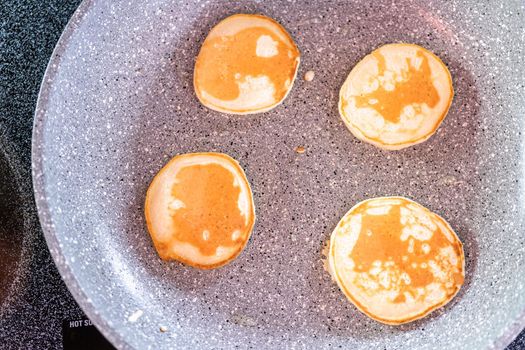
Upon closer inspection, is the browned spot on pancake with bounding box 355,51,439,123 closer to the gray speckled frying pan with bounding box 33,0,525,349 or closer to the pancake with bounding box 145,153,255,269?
the gray speckled frying pan with bounding box 33,0,525,349

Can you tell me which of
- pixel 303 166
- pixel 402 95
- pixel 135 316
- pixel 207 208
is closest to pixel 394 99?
pixel 402 95

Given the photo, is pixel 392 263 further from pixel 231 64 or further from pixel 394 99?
pixel 231 64

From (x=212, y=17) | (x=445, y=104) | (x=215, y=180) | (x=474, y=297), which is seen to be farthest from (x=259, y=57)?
(x=474, y=297)

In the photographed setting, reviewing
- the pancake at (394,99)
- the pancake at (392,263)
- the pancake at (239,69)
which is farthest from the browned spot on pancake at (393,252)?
the pancake at (239,69)

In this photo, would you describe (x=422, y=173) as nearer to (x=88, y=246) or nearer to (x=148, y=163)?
(x=148, y=163)

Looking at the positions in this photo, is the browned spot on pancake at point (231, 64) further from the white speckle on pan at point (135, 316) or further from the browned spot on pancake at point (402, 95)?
the white speckle on pan at point (135, 316)

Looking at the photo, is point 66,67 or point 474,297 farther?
point 474,297
